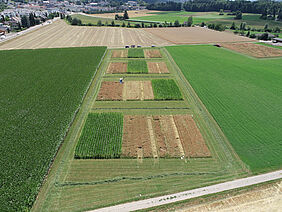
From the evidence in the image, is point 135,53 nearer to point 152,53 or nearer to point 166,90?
point 152,53

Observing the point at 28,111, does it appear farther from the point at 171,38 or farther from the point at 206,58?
the point at 171,38

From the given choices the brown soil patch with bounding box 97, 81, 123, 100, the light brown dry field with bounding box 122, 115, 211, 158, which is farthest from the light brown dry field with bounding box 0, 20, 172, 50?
the light brown dry field with bounding box 122, 115, 211, 158

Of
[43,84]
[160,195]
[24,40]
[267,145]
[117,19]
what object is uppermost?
[117,19]

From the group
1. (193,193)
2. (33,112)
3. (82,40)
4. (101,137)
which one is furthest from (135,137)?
(82,40)

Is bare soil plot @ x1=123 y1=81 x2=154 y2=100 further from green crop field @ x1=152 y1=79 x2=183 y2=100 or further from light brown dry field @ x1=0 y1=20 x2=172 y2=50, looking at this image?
light brown dry field @ x1=0 y1=20 x2=172 y2=50

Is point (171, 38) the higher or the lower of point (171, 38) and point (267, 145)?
the higher

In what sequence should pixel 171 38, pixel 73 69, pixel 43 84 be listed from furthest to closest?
pixel 171 38
pixel 73 69
pixel 43 84

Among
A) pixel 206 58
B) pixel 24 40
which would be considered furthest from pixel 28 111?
pixel 24 40
